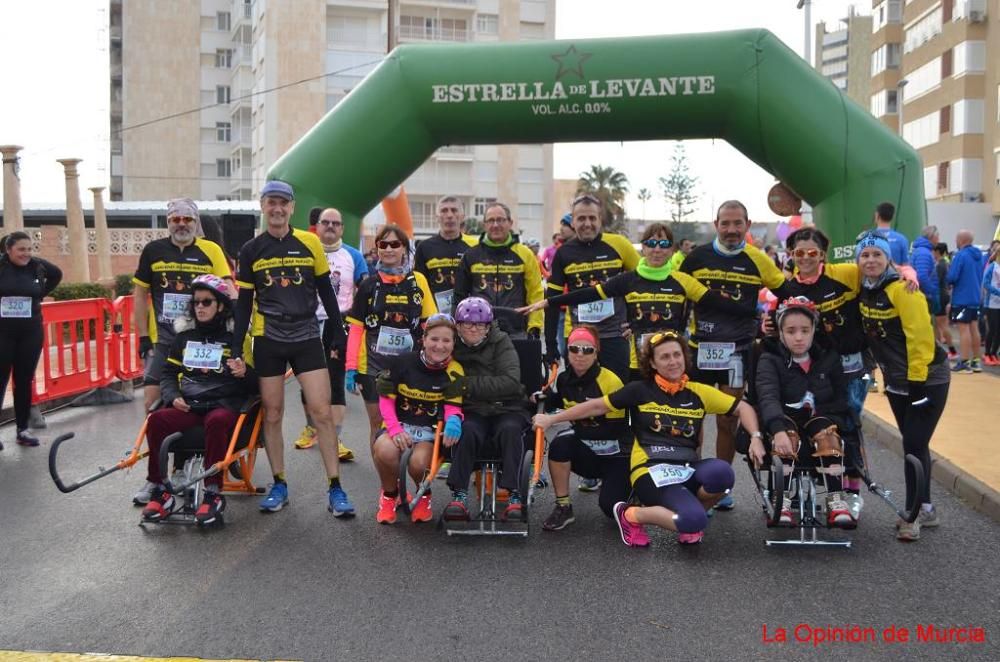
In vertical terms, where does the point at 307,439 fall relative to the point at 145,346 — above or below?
below

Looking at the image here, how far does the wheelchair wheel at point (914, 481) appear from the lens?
215 inches

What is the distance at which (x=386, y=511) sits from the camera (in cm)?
607

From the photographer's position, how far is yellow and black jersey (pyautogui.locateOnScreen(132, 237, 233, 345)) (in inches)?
271

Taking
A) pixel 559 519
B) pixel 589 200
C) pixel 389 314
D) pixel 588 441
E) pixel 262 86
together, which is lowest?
pixel 559 519

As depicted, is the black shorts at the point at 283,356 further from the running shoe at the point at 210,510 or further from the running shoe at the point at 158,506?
the running shoe at the point at 158,506

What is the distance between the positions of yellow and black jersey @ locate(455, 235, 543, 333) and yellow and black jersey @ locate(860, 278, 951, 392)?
2.45 meters

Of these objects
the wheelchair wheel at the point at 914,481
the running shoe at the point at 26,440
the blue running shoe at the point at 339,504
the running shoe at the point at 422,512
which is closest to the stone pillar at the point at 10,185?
the running shoe at the point at 26,440

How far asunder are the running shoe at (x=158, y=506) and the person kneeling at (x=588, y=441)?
94.8 inches

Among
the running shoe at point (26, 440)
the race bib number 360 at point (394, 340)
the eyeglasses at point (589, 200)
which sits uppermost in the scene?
the eyeglasses at point (589, 200)

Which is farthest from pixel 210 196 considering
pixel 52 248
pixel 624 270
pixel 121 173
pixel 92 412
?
pixel 624 270

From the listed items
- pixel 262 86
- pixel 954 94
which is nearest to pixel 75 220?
pixel 262 86

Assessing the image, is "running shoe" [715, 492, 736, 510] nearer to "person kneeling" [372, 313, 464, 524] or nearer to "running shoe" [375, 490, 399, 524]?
"person kneeling" [372, 313, 464, 524]

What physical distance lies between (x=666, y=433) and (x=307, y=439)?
13.2ft

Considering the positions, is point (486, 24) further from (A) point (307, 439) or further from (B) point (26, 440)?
(B) point (26, 440)
